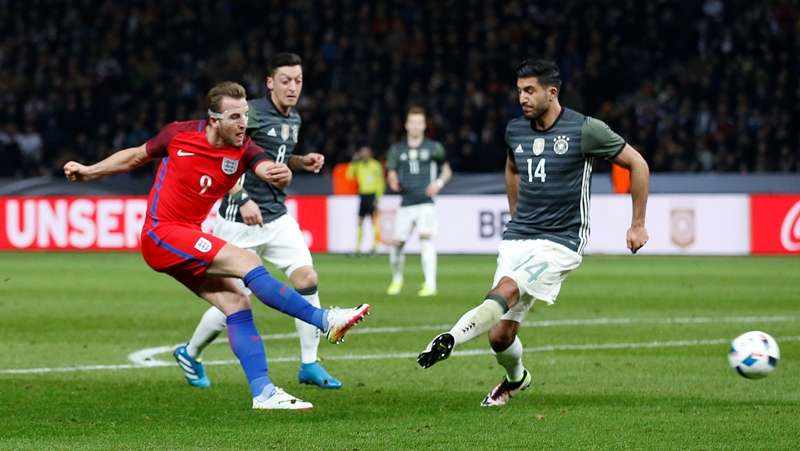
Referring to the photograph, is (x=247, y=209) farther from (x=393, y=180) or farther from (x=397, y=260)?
(x=397, y=260)

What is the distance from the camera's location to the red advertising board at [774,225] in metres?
24.1

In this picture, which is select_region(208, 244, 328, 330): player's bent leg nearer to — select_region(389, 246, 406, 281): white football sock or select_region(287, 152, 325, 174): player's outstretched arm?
select_region(287, 152, 325, 174): player's outstretched arm

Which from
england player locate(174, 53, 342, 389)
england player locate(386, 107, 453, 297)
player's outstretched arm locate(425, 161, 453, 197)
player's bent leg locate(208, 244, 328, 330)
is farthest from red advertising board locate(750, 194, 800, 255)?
player's bent leg locate(208, 244, 328, 330)

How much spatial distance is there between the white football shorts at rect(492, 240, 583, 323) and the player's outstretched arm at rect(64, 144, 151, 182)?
2133 millimetres

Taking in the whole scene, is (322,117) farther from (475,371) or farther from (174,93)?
(475,371)

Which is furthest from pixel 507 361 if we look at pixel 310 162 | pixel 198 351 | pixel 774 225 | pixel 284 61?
pixel 774 225

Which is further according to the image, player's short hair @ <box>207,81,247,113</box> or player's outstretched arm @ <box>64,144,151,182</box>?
player's outstretched arm @ <box>64,144,151,182</box>

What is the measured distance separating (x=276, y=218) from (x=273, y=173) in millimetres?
2144

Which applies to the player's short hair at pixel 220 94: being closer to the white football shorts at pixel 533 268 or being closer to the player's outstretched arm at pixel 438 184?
the white football shorts at pixel 533 268

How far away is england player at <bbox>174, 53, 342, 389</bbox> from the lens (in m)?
9.80

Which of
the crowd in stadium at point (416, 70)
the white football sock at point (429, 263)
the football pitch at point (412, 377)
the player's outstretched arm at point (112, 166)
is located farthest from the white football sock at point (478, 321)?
the crowd in stadium at point (416, 70)

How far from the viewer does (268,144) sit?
33.3 ft

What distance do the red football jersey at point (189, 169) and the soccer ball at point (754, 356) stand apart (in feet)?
9.41

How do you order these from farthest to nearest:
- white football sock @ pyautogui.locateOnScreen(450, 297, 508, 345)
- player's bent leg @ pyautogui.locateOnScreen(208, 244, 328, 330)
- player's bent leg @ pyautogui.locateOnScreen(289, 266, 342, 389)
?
player's bent leg @ pyautogui.locateOnScreen(289, 266, 342, 389), player's bent leg @ pyautogui.locateOnScreen(208, 244, 328, 330), white football sock @ pyautogui.locateOnScreen(450, 297, 508, 345)
